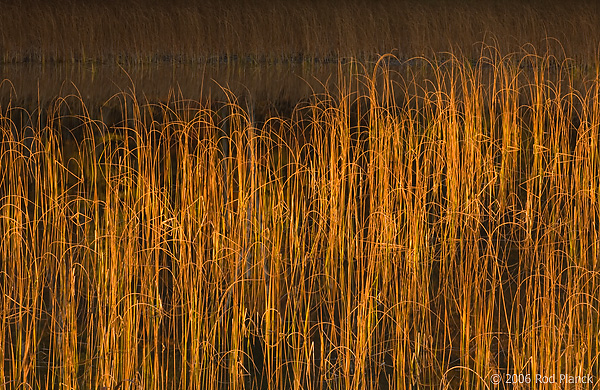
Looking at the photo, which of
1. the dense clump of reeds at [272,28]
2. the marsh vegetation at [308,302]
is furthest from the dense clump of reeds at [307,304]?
the dense clump of reeds at [272,28]

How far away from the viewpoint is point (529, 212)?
9.86 feet

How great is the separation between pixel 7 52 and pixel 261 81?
3117mm

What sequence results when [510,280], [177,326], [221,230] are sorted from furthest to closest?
[221,230] < [510,280] < [177,326]

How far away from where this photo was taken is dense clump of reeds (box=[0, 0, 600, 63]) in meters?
8.27

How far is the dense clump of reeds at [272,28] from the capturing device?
827cm

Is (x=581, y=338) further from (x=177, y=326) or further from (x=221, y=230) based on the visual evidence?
(x=221, y=230)

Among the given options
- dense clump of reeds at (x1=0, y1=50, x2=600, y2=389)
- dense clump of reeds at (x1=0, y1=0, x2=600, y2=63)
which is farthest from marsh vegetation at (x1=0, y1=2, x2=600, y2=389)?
dense clump of reeds at (x1=0, y1=0, x2=600, y2=63)

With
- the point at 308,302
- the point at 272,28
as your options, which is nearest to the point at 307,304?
the point at 308,302

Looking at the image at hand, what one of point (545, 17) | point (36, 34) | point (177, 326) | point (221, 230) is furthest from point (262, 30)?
point (177, 326)

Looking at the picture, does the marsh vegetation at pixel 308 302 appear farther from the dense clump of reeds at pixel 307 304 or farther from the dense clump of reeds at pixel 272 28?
the dense clump of reeds at pixel 272 28

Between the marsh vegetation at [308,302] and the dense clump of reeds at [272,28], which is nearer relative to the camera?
the marsh vegetation at [308,302]

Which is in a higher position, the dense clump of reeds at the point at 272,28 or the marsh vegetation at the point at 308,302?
the dense clump of reeds at the point at 272,28

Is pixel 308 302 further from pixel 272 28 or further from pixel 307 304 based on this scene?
pixel 272 28

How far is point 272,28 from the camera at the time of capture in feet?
28.8
